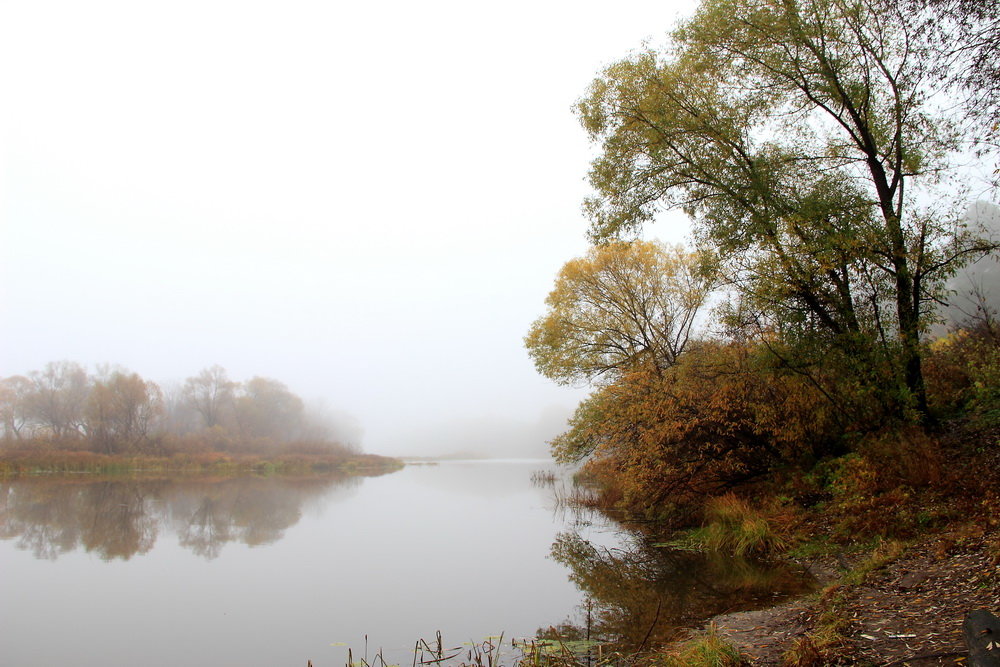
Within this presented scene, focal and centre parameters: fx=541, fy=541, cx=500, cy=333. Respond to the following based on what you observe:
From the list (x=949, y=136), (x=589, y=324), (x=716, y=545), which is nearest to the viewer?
(x=949, y=136)

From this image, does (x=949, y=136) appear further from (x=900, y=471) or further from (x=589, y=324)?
(x=589, y=324)

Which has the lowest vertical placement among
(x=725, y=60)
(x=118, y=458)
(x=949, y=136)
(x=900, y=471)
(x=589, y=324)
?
(x=118, y=458)

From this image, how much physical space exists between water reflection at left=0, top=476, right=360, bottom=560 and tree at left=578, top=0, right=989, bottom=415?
13651 mm

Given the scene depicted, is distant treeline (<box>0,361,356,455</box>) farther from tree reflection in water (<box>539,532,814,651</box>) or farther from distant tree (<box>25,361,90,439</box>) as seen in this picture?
tree reflection in water (<box>539,532,814,651</box>)

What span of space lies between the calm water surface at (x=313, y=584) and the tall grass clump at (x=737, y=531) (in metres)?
0.83

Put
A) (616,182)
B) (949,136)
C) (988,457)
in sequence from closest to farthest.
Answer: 1. (988,457)
2. (949,136)
3. (616,182)

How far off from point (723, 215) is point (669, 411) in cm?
471

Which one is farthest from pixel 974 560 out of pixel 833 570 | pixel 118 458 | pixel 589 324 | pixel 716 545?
pixel 118 458

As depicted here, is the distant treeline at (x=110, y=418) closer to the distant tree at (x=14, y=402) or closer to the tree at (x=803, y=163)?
the distant tree at (x=14, y=402)

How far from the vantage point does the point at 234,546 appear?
44.2 ft

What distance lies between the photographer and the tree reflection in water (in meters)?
6.91

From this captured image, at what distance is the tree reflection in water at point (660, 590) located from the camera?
6.91 m

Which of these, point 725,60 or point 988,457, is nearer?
point 988,457

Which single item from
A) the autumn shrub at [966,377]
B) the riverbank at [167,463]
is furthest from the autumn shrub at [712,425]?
the riverbank at [167,463]
